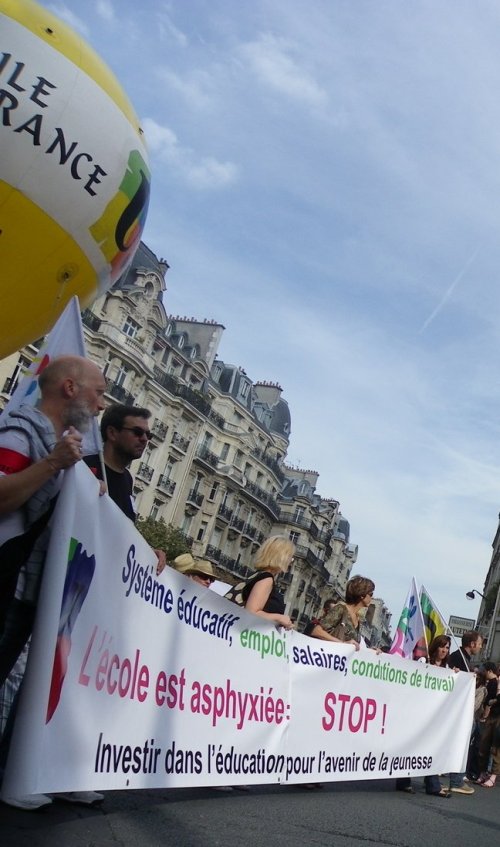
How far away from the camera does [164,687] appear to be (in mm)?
4301

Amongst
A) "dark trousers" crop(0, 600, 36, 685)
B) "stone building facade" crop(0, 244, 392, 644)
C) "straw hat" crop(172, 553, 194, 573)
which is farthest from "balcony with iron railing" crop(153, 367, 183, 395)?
"dark trousers" crop(0, 600, 36, 685)

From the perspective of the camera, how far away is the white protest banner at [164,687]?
3.36m

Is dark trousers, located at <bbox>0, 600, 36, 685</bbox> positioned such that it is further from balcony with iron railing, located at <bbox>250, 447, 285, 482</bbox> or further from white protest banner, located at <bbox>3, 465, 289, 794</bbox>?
balcony with iron railing, located at <bbox>250, 447, 285, 482</bbox>

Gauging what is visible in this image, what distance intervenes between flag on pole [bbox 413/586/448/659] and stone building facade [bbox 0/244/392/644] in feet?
115

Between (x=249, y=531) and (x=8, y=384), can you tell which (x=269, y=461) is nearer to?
(x=249, y=531)

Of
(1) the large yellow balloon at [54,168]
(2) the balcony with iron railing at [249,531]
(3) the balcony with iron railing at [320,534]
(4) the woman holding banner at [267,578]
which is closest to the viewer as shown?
(4) the woman holding banner at [267,578]

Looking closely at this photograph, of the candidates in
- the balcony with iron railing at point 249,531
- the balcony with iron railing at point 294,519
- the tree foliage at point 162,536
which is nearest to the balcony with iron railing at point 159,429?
the tree foliage at point 162,536

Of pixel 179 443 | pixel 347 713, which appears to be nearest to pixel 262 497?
pixel 179 443

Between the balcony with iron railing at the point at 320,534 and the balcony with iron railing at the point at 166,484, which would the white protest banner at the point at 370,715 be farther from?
the balcony with iron railing at the point at 320,534

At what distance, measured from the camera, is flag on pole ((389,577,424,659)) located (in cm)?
873

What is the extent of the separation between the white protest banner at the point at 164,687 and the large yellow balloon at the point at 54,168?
10.1ft

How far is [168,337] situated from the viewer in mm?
56969

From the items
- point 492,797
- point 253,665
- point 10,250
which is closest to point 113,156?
point 10,250

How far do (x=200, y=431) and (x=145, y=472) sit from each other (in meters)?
7.34
